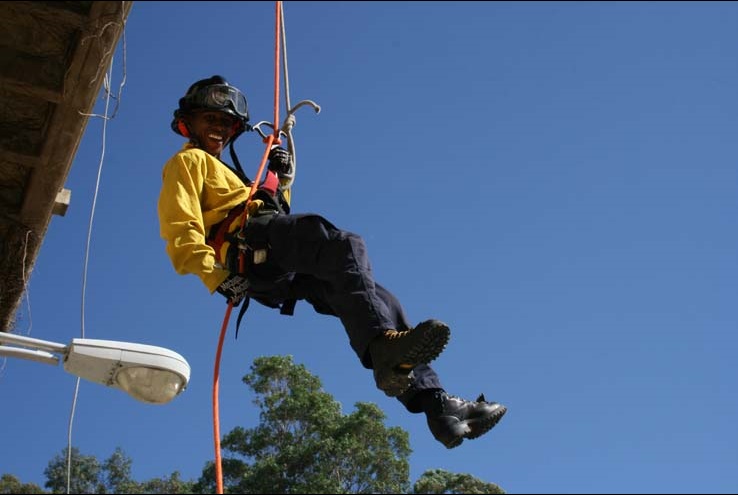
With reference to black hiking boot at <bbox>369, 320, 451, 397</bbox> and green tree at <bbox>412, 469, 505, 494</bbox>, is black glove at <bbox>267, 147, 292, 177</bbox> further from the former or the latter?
green tree at <bbox>412, 469, 505, 494</bbox>

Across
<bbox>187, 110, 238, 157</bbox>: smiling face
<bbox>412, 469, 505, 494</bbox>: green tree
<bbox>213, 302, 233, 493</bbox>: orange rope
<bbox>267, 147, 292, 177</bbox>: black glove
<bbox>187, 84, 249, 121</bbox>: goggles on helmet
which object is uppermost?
<bbox>412, 469, 505, 494</bbox>: green tree

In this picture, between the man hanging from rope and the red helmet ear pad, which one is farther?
the red helmet ear pad

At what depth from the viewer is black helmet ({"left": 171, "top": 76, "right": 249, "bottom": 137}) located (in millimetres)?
4008

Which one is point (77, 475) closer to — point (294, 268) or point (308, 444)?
point (308, 444)

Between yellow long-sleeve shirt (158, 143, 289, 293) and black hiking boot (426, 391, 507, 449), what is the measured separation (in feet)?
3.14

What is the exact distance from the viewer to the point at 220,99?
4016 mm

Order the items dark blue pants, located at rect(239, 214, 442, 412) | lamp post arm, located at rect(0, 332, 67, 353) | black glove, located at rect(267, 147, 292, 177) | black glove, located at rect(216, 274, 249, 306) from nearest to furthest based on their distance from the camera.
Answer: lamp post arm, located at rect(0, 332, 67, 353) < dark blue pants, located at rect(239, 214, 442, 412) < black glove, located at rect(216, 274, 249, 306) < black glove, located at rect(267, 147, 292, 177)

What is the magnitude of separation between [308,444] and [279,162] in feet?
49.5

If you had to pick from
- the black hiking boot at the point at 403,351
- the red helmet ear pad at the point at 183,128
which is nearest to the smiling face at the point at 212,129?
the red helmet ear pad at the point at 183,128

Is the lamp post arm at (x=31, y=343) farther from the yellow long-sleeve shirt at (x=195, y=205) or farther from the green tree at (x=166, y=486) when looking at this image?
the green tree at (x=166, y=486)

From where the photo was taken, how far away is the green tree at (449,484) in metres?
19.7

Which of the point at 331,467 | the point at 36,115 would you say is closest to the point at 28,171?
the point at 36,115

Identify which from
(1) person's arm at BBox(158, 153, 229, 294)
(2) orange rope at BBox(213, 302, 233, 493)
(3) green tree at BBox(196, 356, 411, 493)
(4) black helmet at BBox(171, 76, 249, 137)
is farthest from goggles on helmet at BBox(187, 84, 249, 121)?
(3) green tree at BBox(196, 356, 411, 493)

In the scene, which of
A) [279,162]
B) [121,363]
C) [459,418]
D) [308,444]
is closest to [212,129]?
[279,162]
